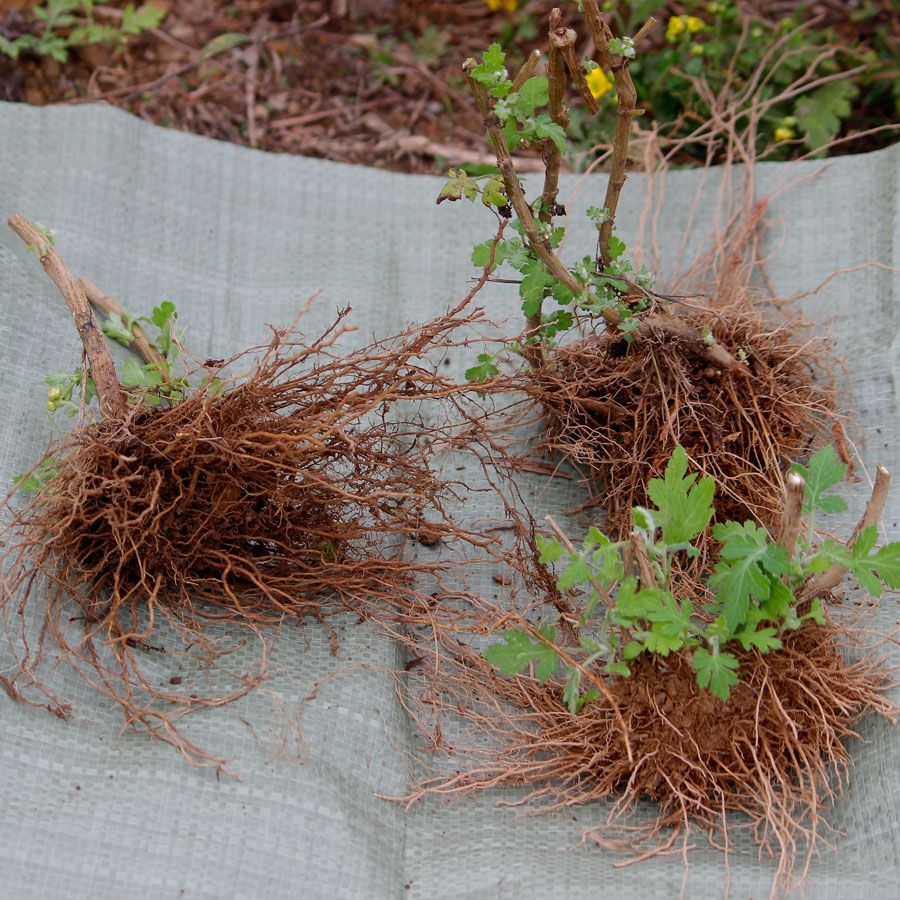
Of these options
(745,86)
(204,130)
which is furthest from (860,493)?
(204,130)

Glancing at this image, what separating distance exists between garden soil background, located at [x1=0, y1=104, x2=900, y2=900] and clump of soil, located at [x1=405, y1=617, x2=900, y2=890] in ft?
0.10

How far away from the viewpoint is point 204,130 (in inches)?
92.8

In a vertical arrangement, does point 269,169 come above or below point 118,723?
above

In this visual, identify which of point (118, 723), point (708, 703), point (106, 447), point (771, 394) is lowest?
point (118, 723)

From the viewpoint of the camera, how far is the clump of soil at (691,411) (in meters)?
1.54

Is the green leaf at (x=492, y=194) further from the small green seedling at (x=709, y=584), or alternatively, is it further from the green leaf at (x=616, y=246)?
the small green seedling at (x=709, y=584)

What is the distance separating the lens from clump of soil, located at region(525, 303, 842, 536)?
154 cm

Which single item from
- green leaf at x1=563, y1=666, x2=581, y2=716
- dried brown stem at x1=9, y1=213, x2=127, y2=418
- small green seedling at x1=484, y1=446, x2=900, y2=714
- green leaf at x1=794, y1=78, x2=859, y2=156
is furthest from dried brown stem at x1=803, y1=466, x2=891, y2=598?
green leaf at x1=794, y1=78, x2=859, y2=156

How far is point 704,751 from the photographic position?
4.07ft

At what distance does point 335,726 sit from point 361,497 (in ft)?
0.99

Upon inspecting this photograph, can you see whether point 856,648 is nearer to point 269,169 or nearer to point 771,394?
point 771,394

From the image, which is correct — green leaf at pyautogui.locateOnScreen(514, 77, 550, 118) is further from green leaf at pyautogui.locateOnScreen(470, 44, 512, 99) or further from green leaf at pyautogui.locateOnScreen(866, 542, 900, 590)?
green leaf at pyautogui.locateOnScreen(866, 542, 900, 590)

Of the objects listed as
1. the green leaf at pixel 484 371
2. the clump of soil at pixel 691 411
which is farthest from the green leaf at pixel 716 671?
the green leaf at pixel 484 371

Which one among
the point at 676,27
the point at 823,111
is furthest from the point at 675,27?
the point at 823,111
